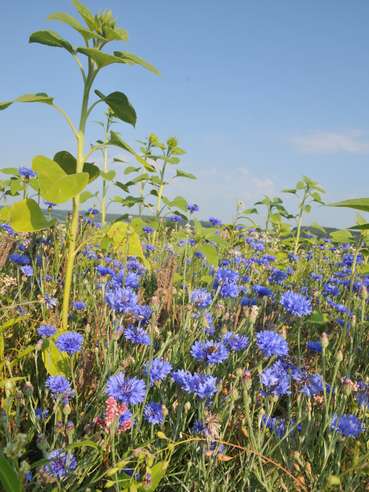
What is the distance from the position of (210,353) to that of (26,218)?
2.89ft

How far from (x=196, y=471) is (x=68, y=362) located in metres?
0.62

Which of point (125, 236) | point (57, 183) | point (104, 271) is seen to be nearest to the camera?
point (57, 183)

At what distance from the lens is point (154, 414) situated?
137 cm

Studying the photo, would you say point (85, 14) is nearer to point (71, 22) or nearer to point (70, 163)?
point (71, 22)

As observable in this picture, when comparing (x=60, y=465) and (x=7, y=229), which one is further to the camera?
(x=7, y=229)

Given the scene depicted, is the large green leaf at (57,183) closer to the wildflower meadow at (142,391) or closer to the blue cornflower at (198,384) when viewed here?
the wildflower meadow at (142,391)

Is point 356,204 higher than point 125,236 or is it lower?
higher

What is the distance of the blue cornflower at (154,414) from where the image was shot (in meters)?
1.35

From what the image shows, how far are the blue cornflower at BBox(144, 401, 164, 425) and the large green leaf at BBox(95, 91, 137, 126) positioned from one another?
111 centimetres

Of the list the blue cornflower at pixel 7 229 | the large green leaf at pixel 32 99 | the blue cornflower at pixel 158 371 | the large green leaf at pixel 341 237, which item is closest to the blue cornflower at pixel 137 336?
the blue cornflower at pixel 158 371

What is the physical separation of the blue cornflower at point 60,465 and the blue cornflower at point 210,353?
0.53m

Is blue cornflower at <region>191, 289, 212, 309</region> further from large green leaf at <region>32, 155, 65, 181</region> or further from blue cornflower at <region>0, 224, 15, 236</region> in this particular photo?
blue cornflower at <region>0, 224, 15, 236</region>

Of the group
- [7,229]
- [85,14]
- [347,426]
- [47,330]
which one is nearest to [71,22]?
[85,14]

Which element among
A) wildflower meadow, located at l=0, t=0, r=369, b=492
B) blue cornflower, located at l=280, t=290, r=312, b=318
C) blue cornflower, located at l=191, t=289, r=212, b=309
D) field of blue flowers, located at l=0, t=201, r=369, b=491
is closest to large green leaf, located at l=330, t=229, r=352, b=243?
wildflower meadow, located at l=0, t=0, r=369, b=492
